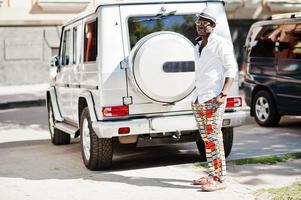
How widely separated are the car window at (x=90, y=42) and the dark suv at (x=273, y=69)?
153 inches

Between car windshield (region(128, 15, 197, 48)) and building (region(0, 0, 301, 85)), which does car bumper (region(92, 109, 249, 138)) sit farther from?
building (region(0, 0, 301, 85))

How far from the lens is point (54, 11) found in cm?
1961

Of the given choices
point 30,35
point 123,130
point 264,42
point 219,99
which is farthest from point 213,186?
point 30,35

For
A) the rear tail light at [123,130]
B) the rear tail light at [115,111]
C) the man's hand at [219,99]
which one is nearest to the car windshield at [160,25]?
the rear tail light at [115,111]

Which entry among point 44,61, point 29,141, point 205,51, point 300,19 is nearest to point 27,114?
point 29,141

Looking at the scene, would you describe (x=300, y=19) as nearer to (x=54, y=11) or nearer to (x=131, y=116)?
(x=131, y=116)

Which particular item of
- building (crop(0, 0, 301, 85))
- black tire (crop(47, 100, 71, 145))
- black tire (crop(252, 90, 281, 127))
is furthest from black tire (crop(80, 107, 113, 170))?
building (crop(0, 0, 301, 85))

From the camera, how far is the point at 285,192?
5652mm

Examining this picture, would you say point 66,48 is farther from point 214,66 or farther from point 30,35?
point 30,35

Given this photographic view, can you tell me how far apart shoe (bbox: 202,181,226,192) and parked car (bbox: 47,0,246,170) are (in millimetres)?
1101

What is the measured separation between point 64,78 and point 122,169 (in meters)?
2.11

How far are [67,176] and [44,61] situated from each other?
1299 cm

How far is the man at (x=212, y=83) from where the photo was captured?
5681mm

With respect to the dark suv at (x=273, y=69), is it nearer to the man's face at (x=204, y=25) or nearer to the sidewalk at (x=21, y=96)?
the man's face at (x=204, y=25)
